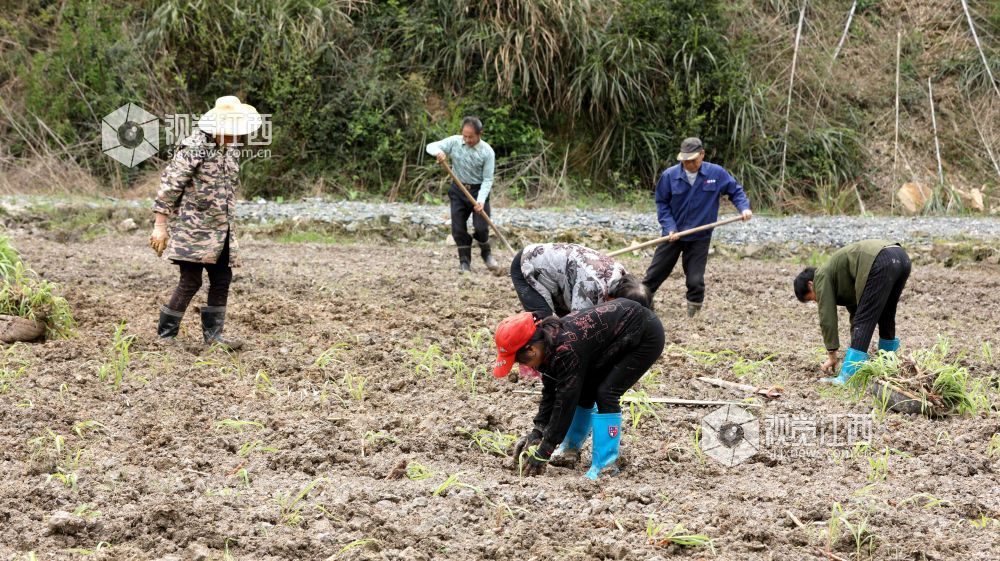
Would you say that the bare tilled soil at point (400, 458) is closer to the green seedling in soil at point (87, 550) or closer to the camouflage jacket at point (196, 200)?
the green seedling in soil at point (87, 550)

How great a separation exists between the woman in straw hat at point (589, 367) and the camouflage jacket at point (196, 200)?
98.2 inches

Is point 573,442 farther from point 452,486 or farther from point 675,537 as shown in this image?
point 675,537

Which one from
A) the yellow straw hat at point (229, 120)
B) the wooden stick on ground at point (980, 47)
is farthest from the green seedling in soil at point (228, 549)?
the wooden stick on ground at point (980, 47)

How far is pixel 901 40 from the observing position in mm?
18578

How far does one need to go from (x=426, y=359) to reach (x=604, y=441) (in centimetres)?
200

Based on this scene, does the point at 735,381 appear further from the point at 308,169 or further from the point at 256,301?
the point at 308,169

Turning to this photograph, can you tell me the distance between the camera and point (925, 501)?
14.0ft

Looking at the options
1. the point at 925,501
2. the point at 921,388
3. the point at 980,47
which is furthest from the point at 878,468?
the point at 980,47

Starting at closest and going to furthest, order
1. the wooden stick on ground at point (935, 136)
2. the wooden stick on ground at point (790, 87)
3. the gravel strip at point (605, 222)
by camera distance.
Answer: the gravel strip at point (605, 222) → the wooden stick on ground at point (790, 87) → the wooden stick on ground at point (935, 136)

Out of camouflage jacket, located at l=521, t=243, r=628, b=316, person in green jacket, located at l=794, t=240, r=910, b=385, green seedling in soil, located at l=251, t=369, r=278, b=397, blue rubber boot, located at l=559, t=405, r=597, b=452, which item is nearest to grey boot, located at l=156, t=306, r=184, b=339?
green seedling in soil, located at l=251, t=369, r=278, b=397

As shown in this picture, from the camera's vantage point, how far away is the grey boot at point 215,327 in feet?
20.9

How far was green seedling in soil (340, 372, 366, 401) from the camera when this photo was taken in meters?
5.63

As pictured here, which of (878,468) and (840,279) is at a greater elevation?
(840,279)

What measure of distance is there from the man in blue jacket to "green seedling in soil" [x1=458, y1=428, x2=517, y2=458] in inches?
→ 135
